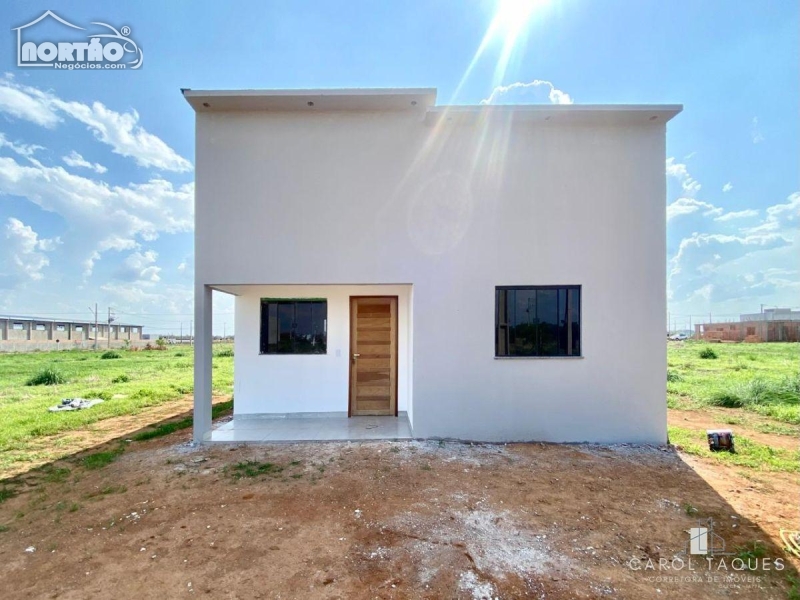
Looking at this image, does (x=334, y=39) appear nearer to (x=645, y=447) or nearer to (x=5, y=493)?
(x=5, y=493)


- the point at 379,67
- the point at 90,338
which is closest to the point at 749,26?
the point at 379,67

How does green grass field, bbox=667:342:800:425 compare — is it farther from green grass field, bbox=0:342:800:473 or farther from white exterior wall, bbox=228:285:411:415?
white exterior wall, bbox=228:285:411:415

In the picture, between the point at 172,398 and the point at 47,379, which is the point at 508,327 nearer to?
the point at 172,398

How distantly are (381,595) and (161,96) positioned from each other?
833 centimetres

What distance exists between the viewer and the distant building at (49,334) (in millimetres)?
24094

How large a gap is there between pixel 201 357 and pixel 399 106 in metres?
4.94

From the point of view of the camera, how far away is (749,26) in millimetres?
5973

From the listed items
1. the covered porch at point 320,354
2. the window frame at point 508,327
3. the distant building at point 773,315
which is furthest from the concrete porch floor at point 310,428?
the distant building at point 773,315

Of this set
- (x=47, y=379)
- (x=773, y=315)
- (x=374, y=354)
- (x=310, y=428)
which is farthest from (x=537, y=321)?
(x=773, y=315)

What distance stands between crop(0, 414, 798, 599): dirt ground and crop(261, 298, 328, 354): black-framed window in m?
2.37

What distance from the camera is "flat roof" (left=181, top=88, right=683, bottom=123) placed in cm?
514

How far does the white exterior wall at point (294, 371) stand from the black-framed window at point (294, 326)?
11 centimetres

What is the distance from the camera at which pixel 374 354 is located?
277 inches

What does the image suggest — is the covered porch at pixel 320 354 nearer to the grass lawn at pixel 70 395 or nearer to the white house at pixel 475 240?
the white house at pixel 475 240
